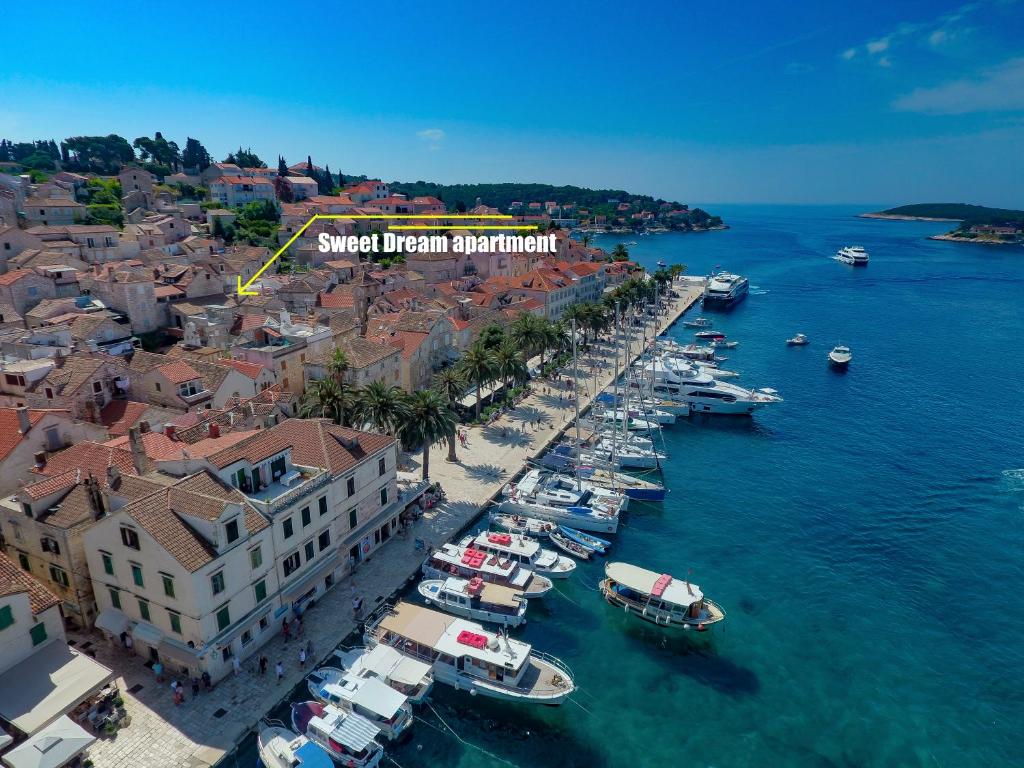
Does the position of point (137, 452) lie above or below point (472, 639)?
above

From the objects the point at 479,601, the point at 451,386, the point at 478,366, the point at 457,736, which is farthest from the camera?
the point at 478,366

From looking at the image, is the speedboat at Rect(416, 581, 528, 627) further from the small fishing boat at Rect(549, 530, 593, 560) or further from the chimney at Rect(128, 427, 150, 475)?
the chimney at Rect(128, 427, 150, 475)

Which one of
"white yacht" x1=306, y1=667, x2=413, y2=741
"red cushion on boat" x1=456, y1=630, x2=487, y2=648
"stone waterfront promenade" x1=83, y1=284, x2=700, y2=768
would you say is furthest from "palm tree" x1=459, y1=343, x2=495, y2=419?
"white yacht" x1=306, y1=667, x2=413, y2=741

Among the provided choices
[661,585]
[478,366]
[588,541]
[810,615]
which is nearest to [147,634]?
[588,541]

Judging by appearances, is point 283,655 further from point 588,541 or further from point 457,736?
point 588,541

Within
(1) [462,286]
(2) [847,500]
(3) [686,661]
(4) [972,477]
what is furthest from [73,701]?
(1) [462,286]

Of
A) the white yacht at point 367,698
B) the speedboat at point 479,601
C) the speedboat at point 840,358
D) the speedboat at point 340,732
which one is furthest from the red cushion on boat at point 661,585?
the speedboat at point 840,358
